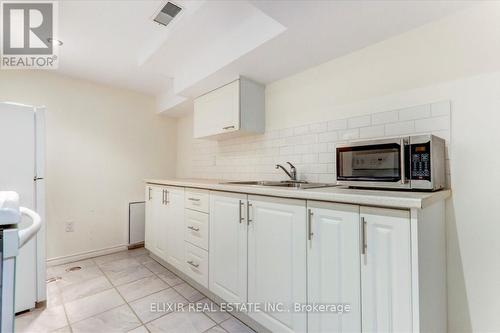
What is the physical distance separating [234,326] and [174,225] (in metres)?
1.13

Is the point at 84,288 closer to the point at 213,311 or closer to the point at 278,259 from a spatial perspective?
the point at 213,311

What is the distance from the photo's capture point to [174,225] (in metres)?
2.44

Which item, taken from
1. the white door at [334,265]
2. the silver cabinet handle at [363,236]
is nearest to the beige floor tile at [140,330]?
the white door at [334,265]

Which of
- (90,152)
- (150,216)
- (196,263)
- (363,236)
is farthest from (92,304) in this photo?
(363,236)

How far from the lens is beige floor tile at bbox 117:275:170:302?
2078mm

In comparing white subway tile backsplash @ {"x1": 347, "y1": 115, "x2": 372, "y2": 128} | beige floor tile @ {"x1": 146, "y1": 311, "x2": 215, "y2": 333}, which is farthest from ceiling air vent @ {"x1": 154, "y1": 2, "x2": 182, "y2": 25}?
beige floor tile @ {"x1": 146, "y1": 311, "x2": 215, "y2": 333}

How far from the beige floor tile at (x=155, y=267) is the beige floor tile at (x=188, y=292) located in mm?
446

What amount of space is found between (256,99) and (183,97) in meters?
1.05

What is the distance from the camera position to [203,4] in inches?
63.7

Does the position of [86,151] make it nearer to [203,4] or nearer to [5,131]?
[5,131]

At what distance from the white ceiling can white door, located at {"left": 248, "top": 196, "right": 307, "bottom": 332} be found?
1067mm

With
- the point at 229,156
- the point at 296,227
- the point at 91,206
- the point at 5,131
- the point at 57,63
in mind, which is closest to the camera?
the point at 296,227

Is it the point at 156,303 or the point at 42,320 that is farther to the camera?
the point at 156,303

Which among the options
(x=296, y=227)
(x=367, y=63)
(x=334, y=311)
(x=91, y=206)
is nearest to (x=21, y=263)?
(x=91, y=206)
